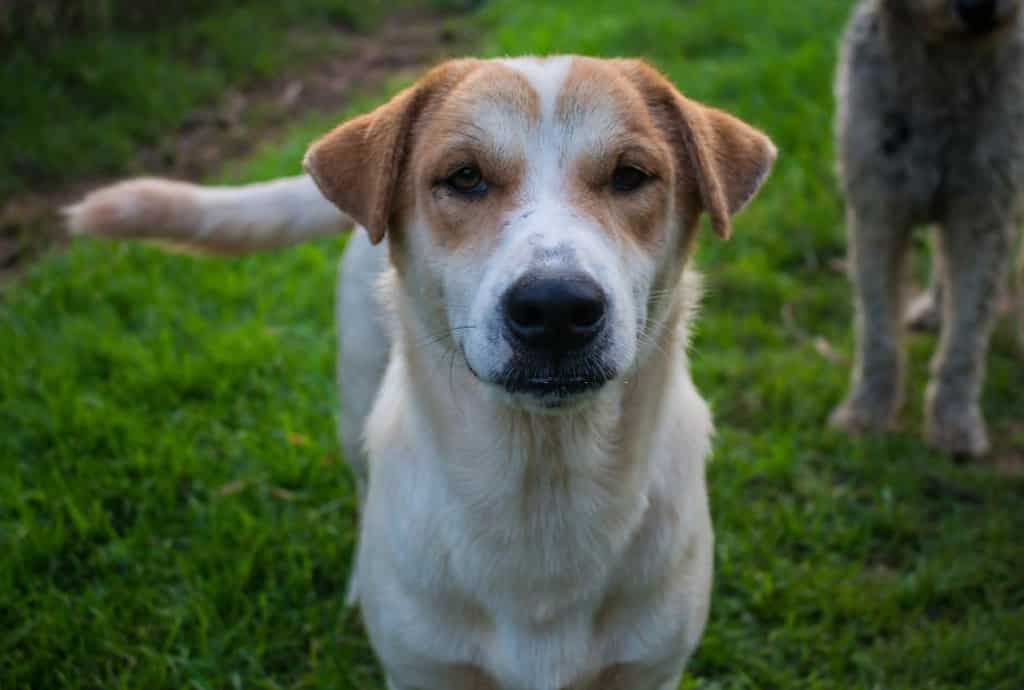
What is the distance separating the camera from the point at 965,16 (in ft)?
14.1

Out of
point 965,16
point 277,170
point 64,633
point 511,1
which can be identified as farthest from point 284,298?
point 511,1

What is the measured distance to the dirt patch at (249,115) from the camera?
19.2 feet

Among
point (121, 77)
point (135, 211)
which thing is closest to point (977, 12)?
point (135, 211)

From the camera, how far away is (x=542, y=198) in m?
2.49

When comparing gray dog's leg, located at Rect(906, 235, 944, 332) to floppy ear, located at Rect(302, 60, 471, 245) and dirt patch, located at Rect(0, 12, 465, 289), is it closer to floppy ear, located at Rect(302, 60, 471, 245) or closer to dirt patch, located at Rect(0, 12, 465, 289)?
floppy ear, located at Rect(302, 60, 471, 245)

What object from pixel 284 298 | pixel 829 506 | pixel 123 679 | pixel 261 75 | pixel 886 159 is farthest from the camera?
pixel 261 75

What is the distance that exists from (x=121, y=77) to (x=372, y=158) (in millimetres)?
5349

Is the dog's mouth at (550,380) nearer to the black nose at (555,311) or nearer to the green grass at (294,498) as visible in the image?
the black nose at (555,311)

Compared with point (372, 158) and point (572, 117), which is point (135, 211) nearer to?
point (372, 158)

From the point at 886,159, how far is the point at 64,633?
3.77 metres

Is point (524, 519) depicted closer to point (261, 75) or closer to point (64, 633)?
point (64, 633)

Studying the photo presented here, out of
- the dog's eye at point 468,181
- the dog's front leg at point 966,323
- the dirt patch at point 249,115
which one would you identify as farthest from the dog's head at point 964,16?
the dirt patch at point 249,115

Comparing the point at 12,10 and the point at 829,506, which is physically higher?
the point at 12,10

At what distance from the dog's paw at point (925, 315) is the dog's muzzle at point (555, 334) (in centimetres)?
387
